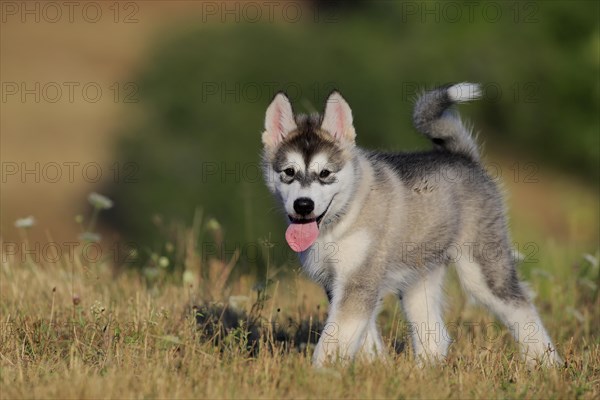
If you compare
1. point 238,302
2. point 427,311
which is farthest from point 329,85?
point 427,311

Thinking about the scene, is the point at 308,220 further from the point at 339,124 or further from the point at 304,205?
the point at 339,124

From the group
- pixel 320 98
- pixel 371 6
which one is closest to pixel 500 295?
pixel 320 98

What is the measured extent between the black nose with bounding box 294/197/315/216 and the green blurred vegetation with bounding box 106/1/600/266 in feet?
29.5

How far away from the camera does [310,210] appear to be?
20.8ft

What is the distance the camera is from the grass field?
17.7 feet

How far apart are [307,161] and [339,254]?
63 centimetres

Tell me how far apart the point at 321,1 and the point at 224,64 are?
1881 centimetres

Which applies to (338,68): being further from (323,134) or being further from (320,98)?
(323,134)

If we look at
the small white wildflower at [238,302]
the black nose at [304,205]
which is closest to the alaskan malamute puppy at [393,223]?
the black nose at [304,205]

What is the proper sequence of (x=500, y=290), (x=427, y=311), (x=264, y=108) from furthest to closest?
(x=264, y=108), (x=427, y=311), (x=500, y=290)

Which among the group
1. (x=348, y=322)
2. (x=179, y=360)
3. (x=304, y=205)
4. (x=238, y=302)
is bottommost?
(x=238, y=302)

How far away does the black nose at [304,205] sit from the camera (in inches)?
249

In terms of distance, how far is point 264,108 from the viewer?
68.8ft

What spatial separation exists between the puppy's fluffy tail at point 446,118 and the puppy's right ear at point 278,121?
1150 millimetres
